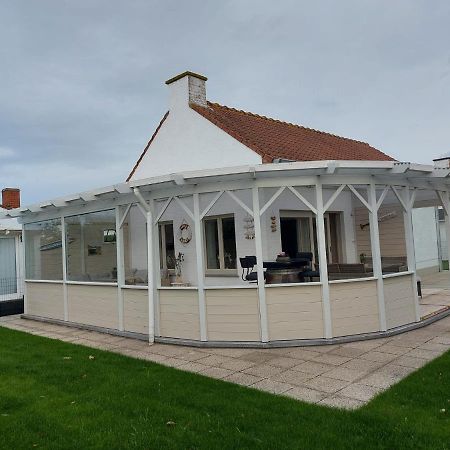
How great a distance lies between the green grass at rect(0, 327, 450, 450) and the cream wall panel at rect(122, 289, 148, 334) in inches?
87.3

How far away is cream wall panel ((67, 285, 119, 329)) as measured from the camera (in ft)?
29.3

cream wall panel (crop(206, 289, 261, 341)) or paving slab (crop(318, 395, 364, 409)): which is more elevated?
cream wall panel (crop(206, 289, 261, 341))

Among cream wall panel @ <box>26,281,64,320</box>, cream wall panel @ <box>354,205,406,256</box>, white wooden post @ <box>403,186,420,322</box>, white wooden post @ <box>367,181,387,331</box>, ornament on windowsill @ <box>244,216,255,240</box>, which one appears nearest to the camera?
white wooden post @ <box>367,181,387,331</box>

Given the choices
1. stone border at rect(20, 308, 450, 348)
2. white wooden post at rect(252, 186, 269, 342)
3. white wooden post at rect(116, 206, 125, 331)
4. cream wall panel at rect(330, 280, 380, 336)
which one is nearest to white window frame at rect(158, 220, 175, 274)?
white wooden post at rect(116, 206, 125, 331)

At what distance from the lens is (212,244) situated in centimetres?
1127

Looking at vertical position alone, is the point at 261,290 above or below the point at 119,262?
below

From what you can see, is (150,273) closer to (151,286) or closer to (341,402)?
(151,286)

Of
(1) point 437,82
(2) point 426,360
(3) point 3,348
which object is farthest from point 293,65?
Result: (3) point 3,348

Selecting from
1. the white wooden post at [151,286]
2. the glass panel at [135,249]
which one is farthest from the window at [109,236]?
the white wooden post at [151,286]

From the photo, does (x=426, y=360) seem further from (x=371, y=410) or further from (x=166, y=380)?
(x=166, y=380)

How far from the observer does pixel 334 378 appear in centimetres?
534

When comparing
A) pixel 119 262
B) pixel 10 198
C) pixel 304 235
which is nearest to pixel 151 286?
pixel 119 262

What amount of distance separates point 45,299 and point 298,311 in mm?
7149

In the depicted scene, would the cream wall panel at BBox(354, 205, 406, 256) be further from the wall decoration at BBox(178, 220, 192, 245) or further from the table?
the table
